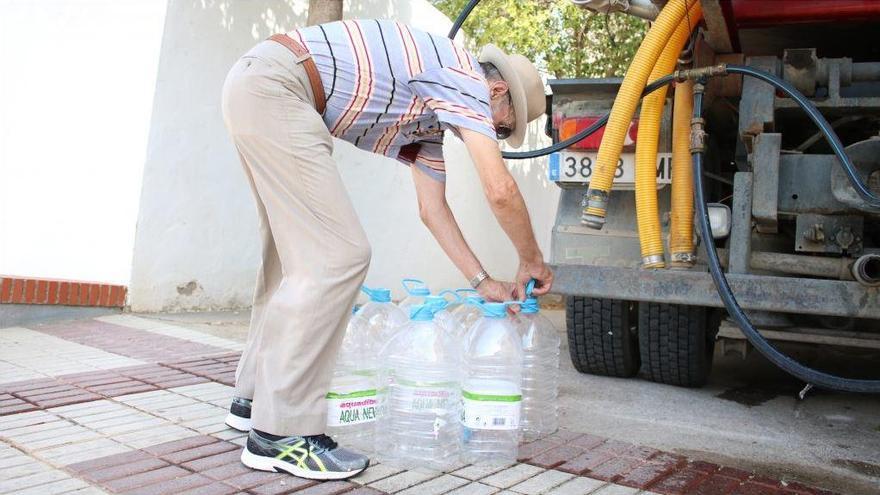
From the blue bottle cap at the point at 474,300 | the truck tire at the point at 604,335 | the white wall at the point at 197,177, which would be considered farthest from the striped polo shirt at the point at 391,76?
the white wall at the point at 197,177

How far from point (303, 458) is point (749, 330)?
167 centimetres

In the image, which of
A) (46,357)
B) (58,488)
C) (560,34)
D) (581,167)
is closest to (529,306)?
(581,167)

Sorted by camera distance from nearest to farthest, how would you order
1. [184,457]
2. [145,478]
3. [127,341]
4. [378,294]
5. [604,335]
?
[145,478] → [184,457] → [378,294] → [604,335] → [127,341]

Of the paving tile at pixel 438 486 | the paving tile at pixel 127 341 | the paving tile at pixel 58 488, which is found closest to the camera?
the paving tile at pixel 58 488

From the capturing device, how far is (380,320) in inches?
127

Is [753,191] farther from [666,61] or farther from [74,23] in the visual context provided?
[74,23]

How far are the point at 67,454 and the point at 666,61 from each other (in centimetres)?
285

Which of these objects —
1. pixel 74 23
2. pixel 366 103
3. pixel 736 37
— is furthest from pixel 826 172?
pixel 74 23

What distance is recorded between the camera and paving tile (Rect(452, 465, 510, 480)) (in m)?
2.60

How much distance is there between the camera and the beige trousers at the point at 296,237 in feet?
8.26

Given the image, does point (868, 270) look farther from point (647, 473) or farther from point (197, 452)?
point (197, 452)

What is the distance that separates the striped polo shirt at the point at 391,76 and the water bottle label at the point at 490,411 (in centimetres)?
91

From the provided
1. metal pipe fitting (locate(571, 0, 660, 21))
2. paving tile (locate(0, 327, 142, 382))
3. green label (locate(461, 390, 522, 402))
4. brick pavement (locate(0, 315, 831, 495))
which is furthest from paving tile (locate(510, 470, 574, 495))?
paving tile (locate(0, 327, 142, 382))

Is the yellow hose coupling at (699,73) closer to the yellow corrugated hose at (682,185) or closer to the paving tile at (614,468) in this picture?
the yellow corrugated hose at (682,185)
